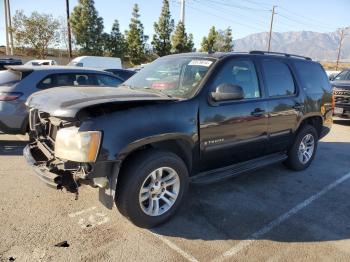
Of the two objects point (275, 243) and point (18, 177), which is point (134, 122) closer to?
point (275, 243)

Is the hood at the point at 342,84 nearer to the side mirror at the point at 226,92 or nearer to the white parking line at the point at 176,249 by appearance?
the side mirror at the point at 226,92

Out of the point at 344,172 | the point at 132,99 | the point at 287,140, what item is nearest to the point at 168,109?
the point at 132,99

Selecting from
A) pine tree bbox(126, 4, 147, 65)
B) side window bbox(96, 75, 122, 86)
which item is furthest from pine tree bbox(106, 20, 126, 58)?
side window bbox(96, 75, 122, 86)

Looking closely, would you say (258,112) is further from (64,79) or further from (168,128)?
(64,79)

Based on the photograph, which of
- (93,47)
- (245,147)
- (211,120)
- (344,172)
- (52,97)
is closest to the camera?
(52,97)

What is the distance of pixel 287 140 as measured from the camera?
18.1 ft

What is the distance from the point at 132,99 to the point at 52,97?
91 centimetres

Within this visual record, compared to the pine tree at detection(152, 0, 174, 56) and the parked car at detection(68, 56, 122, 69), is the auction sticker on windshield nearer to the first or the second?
the parked car at detection(68, 56, 122, 69)

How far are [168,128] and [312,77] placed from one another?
11.6ft

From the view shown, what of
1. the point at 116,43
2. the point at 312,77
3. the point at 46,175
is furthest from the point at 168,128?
the point at 116,43

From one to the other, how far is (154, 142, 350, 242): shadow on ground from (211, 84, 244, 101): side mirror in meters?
1.38

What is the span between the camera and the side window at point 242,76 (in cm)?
434

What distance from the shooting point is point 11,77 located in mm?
6508

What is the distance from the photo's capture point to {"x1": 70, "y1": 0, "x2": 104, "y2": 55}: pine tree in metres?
39.6
